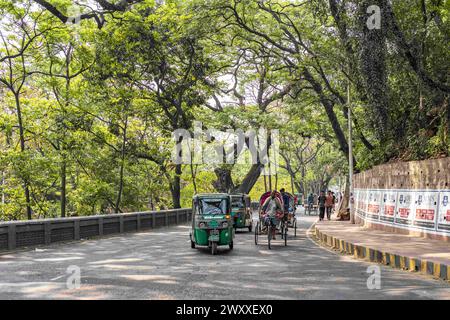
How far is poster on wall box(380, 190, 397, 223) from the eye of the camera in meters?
22.2

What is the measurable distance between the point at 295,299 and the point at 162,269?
450cm

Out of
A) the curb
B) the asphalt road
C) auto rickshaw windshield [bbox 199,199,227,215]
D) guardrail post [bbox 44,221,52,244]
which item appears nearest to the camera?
the asphalt road

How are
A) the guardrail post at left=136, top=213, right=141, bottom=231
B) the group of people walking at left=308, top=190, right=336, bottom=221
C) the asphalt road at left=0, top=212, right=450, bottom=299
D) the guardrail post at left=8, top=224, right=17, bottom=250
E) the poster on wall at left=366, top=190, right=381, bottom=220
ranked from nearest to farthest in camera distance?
the asphalt road at left=0, top=212, right=450, bottom=299
the guardrail post at left=8, top=224, right=17, bottom=250
the poster on wall at left=366, top=190, right=381, bottom=220
the guardrail post at left=136, top=213, right=141, bottom=231
the group of people walking at left=308, top=190, right=336, bottom=221

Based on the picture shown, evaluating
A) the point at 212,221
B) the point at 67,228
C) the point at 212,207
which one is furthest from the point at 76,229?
the point at 212,221

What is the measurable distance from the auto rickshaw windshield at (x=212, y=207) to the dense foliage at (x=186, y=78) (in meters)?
8.07

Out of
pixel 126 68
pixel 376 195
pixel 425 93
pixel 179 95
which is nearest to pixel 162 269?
pixel 425 93

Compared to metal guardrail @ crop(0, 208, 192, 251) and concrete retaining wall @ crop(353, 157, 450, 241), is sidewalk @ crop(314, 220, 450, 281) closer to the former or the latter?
concrete retaining wall @ crop(353, 157, 450, 241)

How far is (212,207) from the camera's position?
17.0 metres

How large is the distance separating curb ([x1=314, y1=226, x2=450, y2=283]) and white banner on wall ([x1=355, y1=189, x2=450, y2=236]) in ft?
10.2

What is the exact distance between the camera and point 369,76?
68.4 ft

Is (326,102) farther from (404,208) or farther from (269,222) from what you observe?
(269,222)

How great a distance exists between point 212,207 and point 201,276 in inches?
243

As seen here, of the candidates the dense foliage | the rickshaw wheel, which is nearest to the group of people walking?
the dense foliage

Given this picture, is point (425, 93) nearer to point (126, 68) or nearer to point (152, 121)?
point (126, 68)
